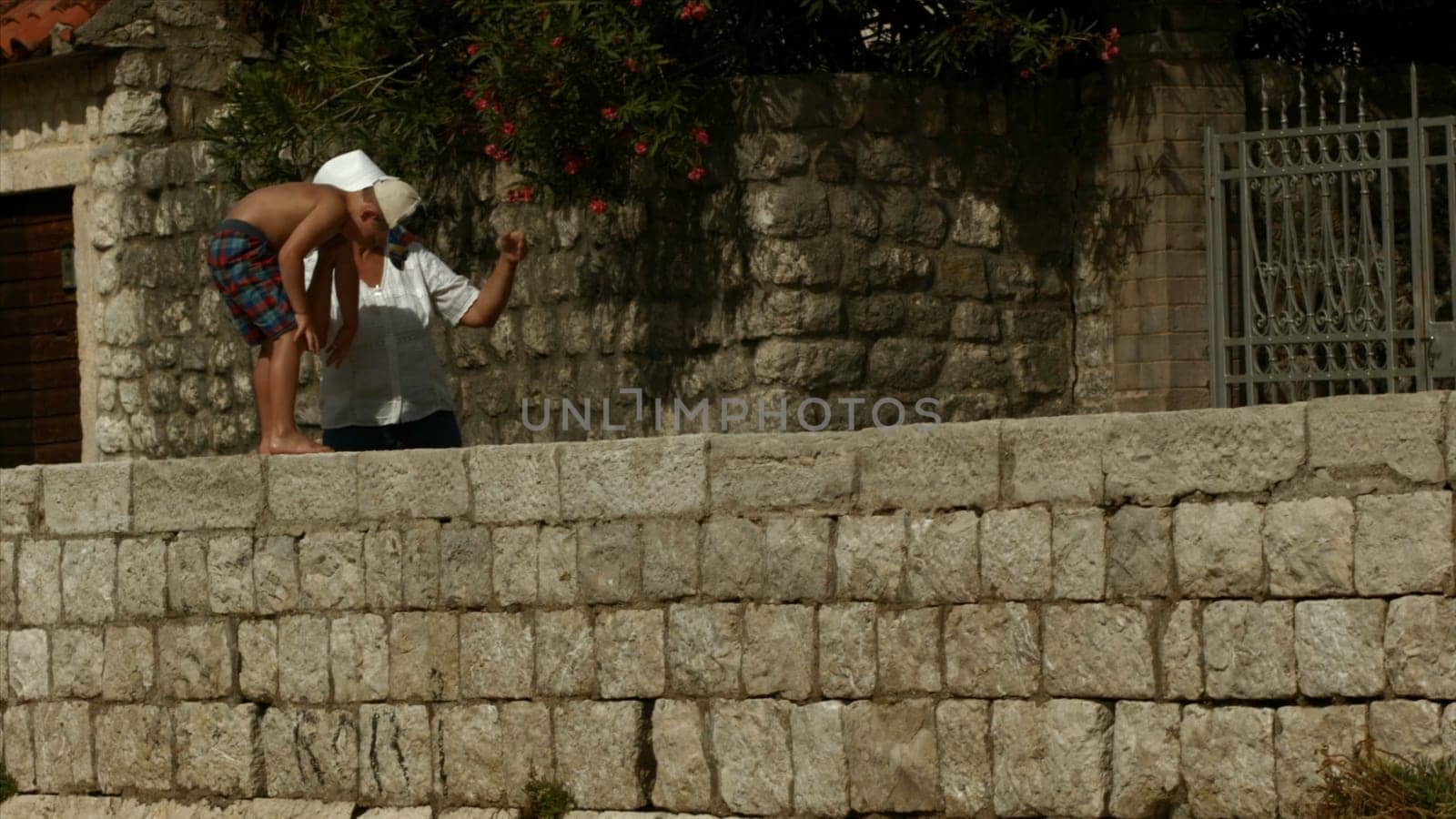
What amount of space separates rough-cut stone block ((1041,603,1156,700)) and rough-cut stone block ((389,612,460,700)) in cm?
219

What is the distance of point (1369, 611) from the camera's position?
666cm

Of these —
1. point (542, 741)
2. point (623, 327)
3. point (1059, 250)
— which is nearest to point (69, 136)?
point (623, 327)

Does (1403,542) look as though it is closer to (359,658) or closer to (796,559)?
(796,559)

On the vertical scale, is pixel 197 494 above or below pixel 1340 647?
above

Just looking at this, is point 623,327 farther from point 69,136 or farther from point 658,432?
point 69,136

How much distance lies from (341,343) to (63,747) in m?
1.85

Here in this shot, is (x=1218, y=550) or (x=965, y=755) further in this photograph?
(x=965, y=755)

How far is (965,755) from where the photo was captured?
7.44m

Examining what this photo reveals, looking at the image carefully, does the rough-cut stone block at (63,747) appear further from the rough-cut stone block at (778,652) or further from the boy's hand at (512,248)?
the rough-cut stone block at (778,652)

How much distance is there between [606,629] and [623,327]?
3095 mm

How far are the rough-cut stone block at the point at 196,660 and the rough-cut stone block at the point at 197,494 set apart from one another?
35 cm

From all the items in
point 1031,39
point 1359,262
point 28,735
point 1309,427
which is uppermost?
point 1031,39

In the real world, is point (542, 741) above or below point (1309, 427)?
below

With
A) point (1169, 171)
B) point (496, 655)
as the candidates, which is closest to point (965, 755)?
point (496, 655)
